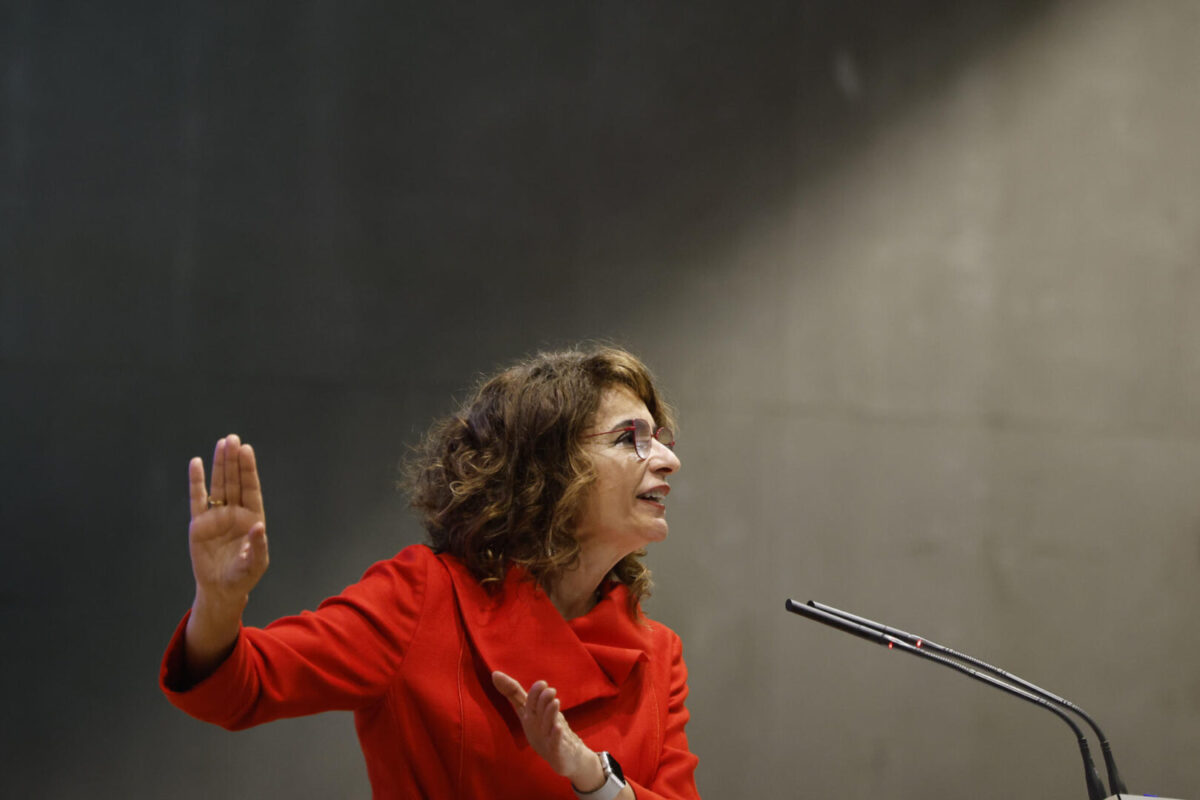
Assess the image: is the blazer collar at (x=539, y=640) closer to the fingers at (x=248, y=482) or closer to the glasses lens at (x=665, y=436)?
the glasses lens at (x=665, y=436)

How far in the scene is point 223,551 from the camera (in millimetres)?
1240

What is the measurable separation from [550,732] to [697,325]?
140cm

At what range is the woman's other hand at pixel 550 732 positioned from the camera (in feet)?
4.60

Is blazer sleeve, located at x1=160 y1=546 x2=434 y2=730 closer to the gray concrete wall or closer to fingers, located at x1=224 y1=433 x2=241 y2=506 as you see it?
fingers, located at x1=224 y1=433 x2=241 y2=506

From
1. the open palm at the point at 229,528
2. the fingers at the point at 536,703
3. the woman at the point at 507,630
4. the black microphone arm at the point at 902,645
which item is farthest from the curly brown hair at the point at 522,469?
the open palm at the point at 229,528

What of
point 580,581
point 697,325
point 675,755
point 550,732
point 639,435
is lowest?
point 675,755

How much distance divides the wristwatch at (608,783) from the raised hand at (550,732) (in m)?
0.01

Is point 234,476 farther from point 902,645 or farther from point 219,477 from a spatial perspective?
point 902,645

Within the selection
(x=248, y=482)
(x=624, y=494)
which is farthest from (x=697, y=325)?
(x=248, y=482)

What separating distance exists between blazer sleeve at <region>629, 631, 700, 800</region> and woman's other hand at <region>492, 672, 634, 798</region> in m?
0.18

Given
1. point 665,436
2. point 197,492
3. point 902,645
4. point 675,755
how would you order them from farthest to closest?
point 665,436, point 675,755, point 902,645, point 197,492

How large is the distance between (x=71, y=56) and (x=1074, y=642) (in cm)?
286

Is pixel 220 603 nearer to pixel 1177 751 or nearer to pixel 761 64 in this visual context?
pixel 761 64

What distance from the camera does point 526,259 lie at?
248 cm
